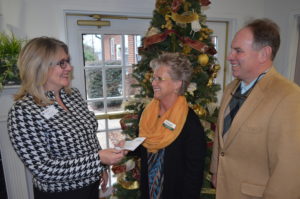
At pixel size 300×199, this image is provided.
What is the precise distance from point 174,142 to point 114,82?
1453mm

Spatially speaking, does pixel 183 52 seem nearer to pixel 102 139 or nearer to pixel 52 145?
pixel 52 145

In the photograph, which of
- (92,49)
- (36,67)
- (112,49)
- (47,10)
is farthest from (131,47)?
(36,67)

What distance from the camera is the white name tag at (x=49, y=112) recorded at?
1.12 meters

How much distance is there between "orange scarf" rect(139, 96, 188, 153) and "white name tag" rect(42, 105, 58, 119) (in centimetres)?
61

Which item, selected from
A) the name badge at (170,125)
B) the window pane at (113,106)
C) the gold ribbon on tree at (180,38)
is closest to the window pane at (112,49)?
the window pane at (113,106)

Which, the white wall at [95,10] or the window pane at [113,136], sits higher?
the white wall at [95,10]

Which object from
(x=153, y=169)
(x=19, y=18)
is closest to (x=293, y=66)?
(x=153, y=169)

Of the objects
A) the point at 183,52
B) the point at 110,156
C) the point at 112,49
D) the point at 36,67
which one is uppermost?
the point at 112,49

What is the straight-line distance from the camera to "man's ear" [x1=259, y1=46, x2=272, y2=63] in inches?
43.9

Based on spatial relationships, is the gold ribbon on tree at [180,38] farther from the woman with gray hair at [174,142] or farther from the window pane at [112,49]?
the window pane at [112,49]

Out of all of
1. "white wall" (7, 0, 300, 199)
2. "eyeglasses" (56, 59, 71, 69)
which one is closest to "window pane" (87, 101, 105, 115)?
"white wall" (7, 0, 300, 199)

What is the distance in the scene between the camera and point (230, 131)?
1.18 meters

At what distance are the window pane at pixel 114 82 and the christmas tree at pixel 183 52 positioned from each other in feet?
2.08

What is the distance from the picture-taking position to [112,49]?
2.45 metres
